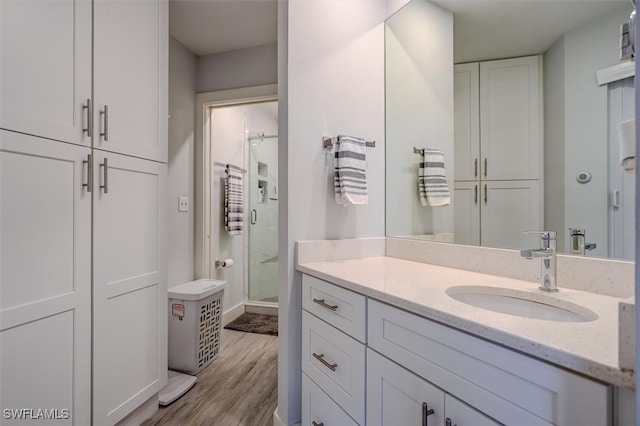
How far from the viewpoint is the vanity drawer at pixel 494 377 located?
484 millimetres

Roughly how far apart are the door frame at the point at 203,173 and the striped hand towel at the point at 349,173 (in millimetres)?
1412

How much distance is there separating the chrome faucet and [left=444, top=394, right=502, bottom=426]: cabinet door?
500 millimetres

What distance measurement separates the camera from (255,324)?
9.39ft

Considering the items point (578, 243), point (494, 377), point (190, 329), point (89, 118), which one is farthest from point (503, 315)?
point (190, 329)

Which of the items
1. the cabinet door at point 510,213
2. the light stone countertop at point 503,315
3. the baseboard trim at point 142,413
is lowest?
the baseboard trim at point 142,413

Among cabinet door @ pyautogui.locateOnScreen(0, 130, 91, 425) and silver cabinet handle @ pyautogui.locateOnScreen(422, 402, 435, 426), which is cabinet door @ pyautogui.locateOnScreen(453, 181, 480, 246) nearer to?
silver cabinet handle @ pyautogui.locateOnScreen(422, 402, 435, 426)

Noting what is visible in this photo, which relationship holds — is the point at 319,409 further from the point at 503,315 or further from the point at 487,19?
the point at 487,19

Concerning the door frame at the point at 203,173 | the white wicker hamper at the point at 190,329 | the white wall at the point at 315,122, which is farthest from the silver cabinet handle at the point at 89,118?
the door frame at the point at 203,173

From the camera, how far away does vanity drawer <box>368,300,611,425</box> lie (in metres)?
0.48

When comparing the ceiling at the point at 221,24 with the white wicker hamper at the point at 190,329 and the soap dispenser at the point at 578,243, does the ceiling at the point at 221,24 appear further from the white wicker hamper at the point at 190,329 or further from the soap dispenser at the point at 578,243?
the soap dispenser at the point at 578,243

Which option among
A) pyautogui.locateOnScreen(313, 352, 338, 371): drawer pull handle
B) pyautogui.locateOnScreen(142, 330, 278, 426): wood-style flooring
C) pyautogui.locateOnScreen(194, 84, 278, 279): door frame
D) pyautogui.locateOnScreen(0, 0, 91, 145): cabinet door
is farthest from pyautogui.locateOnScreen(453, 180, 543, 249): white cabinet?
pyautogui.locateOnScreen(194, 84, 278, 279): door frame

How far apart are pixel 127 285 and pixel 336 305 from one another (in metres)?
1.05

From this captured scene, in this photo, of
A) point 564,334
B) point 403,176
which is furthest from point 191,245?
point 564,334

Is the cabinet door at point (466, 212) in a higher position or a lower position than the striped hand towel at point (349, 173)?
lower
